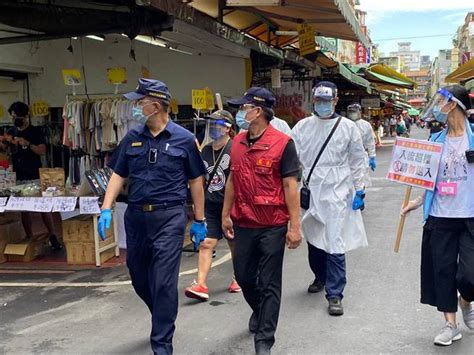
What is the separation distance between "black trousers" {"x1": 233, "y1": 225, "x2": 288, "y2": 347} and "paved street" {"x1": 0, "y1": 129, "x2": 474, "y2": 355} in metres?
0.37

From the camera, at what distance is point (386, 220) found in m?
9.06

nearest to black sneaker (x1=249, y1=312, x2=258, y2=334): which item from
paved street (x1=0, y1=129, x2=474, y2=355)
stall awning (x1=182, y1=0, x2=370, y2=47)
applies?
paved street (x1=0, y1=129, x2=474, y2=355)

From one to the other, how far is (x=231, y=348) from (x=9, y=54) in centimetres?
745

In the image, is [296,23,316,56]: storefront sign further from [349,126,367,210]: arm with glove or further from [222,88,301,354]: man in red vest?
[222,88,301,354]: man in red vest

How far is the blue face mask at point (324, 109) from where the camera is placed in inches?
195

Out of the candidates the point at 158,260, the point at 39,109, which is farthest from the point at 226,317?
the point at 39,109

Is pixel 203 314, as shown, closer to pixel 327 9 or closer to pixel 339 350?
pixel 339 350

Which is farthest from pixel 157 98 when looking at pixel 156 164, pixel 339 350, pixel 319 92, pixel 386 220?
pixel 386 220

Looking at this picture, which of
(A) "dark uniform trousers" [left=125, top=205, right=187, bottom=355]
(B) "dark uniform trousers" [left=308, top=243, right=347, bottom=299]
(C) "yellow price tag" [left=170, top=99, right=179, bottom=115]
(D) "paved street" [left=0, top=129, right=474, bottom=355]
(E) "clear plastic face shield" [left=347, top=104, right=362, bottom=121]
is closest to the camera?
(A) "dark uniform trousers" [left=125, top=205, right=187, bottom=355]

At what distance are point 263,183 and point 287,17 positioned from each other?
5724mm

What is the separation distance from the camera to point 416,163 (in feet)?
13.6

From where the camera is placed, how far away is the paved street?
422 centimetres

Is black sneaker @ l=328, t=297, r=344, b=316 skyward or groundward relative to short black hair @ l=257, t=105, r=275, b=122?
groundward

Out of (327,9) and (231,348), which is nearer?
(231,348)
